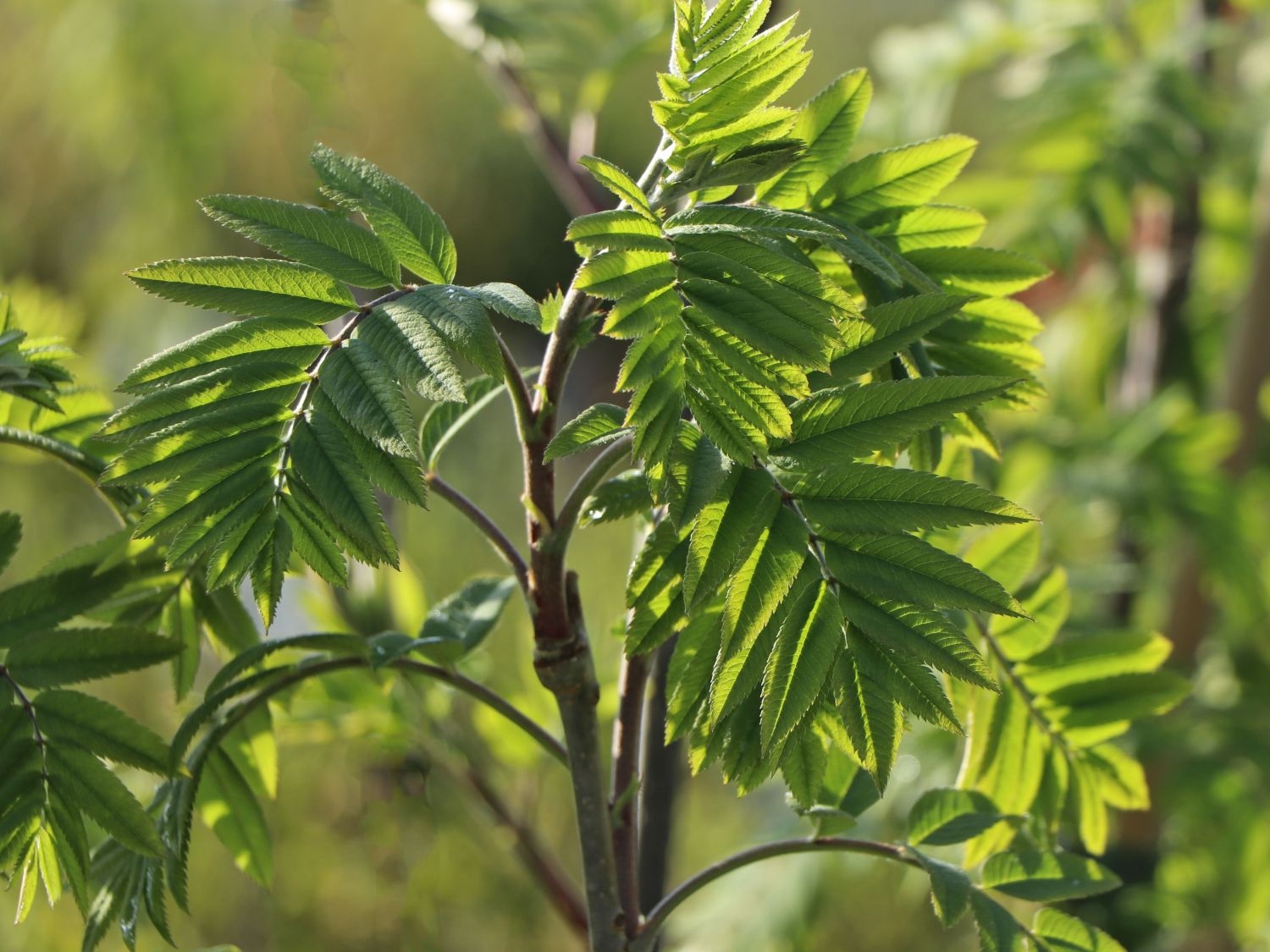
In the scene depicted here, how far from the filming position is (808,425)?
Answer: 0.30 metres

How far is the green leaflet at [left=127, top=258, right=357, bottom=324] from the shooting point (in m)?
0.29

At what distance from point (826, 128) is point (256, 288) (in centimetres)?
17

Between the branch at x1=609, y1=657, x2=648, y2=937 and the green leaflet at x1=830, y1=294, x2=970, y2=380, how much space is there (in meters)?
0.11

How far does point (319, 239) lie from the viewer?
1.02ft

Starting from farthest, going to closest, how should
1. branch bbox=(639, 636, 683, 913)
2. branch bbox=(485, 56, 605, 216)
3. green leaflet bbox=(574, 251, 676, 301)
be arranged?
branch bbox=(485, 56, 605, 216) < branch bbox=(639, 636, 683, 913) < green leaflet bbox=(574, 251, 676, 301)

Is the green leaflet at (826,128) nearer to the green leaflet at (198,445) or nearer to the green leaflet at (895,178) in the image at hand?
the green leaflet at (895,178)

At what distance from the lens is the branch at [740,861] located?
0.35 m

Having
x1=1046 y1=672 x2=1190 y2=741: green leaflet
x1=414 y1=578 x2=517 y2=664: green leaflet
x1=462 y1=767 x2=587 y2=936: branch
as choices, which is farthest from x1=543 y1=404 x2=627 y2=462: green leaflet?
x1=462 y1=767 x2=587 y2=936: branch

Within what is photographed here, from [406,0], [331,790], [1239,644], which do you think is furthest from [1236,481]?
[331,790]

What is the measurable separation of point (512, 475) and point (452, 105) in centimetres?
166

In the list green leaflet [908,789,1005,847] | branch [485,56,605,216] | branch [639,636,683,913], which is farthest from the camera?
branch [485,56,605,216]

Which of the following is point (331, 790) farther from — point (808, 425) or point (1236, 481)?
point (808, 425)

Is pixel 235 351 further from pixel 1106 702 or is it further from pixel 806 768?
pixel 1106 702

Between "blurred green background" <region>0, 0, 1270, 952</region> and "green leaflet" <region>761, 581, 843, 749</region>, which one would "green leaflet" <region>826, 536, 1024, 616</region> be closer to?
"green leaflet" <region>761, 581, 843, 749</region>
